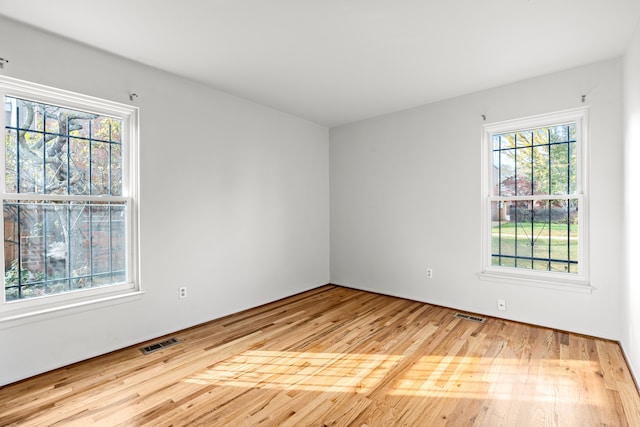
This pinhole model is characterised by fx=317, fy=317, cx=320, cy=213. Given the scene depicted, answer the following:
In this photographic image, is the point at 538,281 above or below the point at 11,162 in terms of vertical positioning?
below

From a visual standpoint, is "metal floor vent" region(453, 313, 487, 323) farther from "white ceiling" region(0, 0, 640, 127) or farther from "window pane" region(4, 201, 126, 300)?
"window pane" region(4, 201, 126, 300)

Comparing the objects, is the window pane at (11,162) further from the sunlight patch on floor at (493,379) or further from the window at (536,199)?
the window at (536,199)

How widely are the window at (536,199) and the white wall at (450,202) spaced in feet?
0.40

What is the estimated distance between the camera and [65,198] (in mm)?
2611

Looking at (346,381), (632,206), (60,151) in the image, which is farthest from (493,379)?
(60,151)

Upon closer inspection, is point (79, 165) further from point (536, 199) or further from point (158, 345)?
point (536, 199)

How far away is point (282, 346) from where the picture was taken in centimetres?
292

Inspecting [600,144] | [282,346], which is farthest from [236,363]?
[600,144]

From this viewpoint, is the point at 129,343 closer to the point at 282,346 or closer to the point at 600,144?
the point at 282,346

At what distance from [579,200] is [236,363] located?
3.60m

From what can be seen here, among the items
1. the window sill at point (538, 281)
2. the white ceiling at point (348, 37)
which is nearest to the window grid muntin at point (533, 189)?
the window sill at point (538, 281)

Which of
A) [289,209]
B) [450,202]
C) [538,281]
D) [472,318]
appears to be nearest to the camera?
[538,281]

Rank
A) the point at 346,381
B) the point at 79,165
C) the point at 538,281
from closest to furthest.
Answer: the point at 346,381
the point at 79,165
the point at 538,281

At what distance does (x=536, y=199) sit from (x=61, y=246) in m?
4.59
